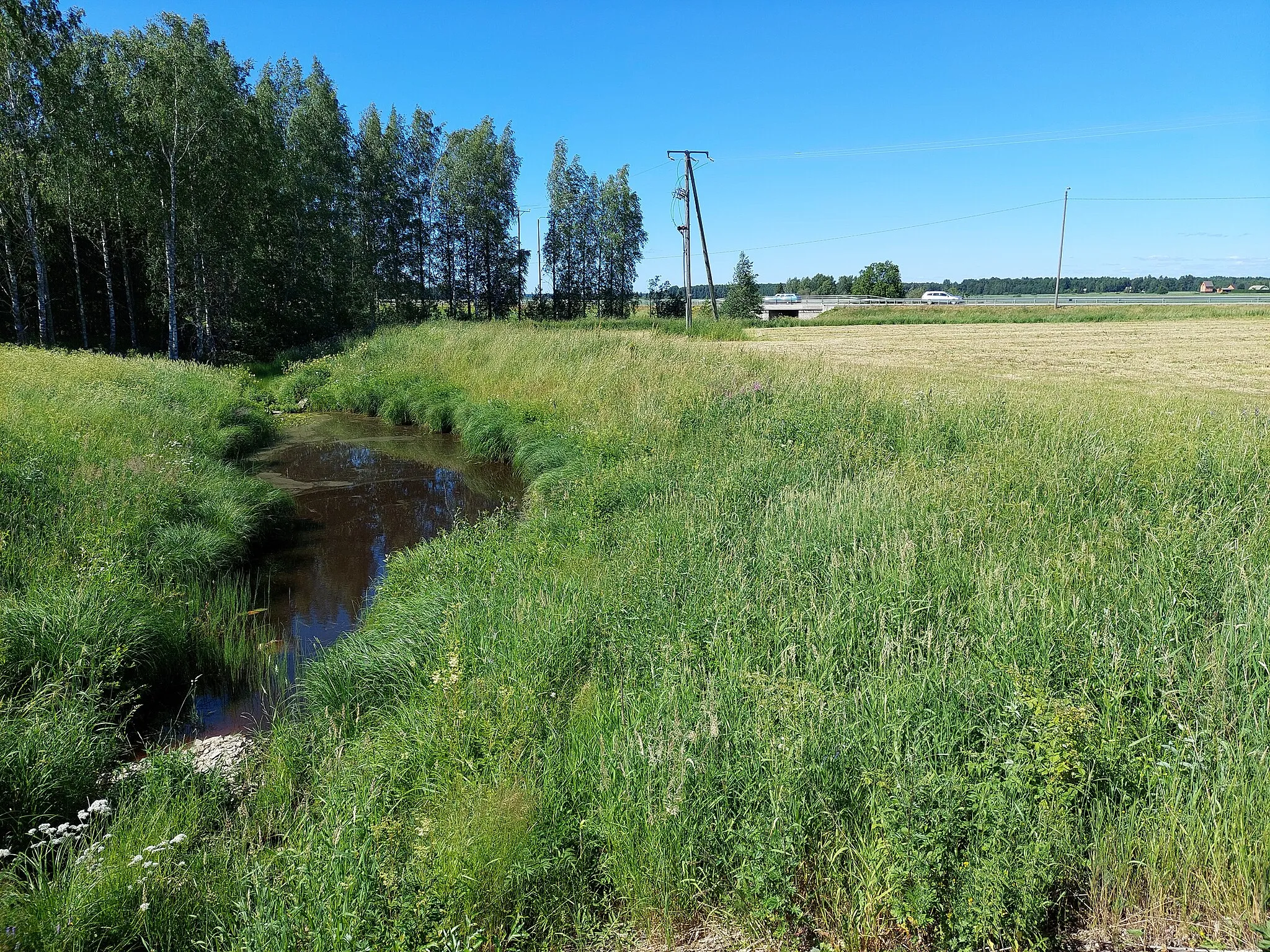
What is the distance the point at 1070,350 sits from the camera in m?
26.3

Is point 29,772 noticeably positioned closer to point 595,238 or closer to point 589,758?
point 589,758

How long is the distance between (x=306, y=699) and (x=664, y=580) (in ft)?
9.06

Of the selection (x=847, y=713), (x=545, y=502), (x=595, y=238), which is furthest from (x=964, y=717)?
(x=595, y=238)

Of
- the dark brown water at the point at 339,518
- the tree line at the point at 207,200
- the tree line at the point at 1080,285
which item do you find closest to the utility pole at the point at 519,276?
the tree line at the point at 207,200

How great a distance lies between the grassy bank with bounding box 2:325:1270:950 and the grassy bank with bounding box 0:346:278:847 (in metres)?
0.78

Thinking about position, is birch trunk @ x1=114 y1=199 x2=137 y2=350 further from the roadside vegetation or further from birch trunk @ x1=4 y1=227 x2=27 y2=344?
the roadside vegetation

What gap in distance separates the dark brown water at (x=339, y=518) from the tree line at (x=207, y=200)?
34.5 ft

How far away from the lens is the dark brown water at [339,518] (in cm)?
612

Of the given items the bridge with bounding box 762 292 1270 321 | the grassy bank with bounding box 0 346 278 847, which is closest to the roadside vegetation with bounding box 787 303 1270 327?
the bridge with bounding box 762 292 1270 321

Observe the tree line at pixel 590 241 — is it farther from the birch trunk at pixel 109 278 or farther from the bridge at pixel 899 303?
the birch trunk at pixel 109 278

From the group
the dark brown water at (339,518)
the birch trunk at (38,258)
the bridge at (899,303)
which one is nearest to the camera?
the dark brown water at (339,518)

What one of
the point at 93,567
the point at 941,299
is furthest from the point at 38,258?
the point at 941,299

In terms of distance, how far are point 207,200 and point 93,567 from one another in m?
22.5

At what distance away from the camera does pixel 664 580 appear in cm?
544
